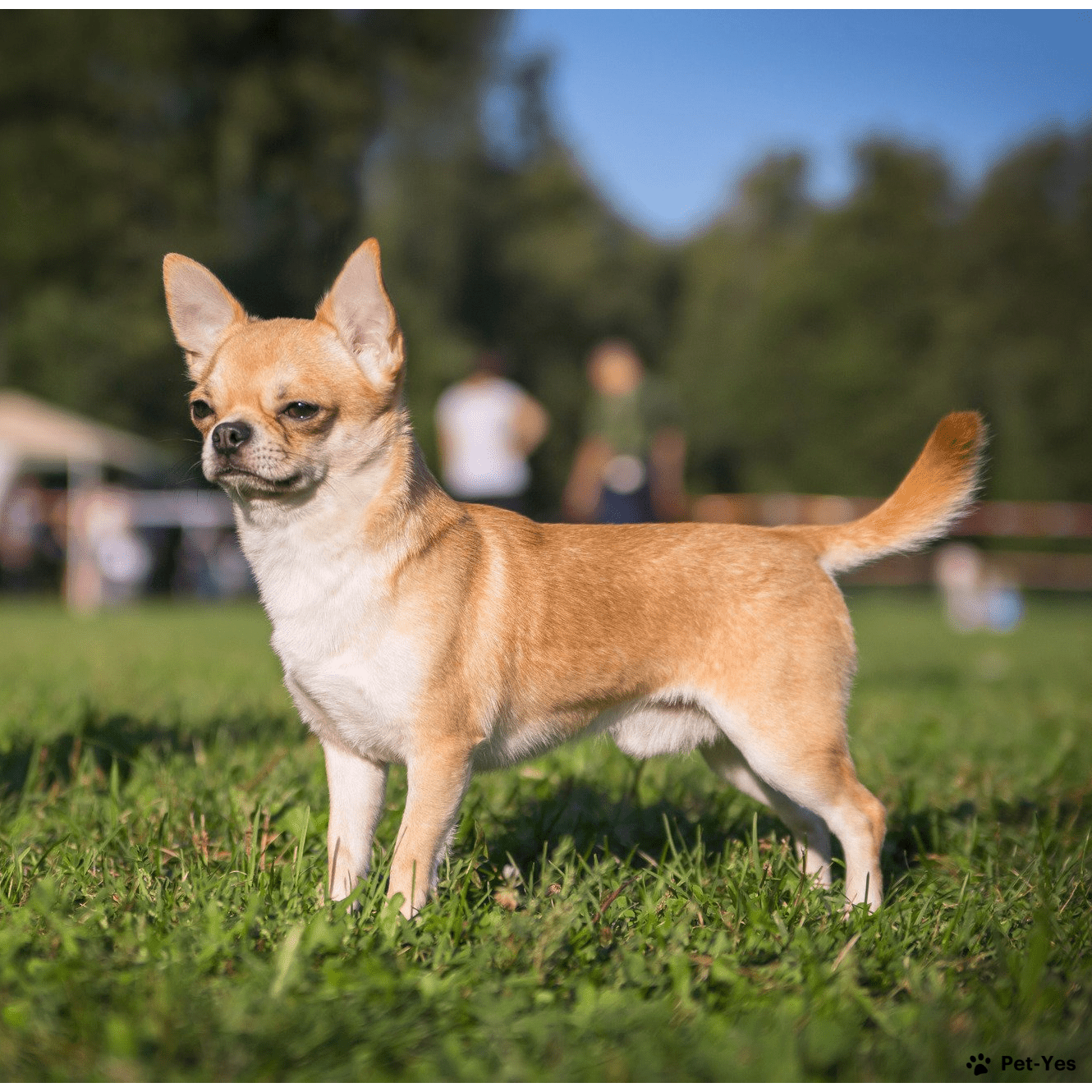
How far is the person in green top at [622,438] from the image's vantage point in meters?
7.98

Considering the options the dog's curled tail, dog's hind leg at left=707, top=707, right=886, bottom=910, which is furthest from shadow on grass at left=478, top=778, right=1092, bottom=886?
the dog's curled tail

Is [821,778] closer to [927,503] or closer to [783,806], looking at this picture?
[783,806]

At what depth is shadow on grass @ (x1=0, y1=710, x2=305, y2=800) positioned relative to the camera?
155 inches

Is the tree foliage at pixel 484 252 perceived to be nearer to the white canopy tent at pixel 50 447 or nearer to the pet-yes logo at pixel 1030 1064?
the white canopy tent at pixel 50 447

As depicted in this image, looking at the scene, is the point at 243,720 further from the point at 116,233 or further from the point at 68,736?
the point at 116,233

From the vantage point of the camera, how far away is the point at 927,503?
3.53 meters

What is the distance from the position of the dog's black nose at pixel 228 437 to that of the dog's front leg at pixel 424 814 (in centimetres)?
97

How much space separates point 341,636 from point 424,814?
1.73 ft

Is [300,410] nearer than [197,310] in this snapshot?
Yes

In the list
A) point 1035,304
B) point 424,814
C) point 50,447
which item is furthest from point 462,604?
point 1035,304

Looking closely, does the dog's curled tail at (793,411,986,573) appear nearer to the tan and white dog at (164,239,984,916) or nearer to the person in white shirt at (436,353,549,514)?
the tan and white dog at (164,239,984,916)

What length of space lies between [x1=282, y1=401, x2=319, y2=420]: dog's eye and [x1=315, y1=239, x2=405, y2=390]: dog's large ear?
0.24 m

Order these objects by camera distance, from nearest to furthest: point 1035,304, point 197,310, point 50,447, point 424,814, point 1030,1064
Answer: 1. point 1030,1064
2. point 424,814
3. point 197,310
4. point 50,447
5. point 1035,304

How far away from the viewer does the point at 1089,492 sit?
34.0m
